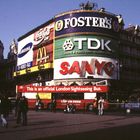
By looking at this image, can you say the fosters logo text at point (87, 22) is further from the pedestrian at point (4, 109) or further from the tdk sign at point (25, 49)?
the pedestrian at point (4, 109)

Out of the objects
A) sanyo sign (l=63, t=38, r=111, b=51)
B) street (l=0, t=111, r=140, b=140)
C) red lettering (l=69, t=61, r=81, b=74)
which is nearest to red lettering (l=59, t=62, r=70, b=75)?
red lettering (l=69, t=61, r=81, b=74)

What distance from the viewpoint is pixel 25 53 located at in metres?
79.6

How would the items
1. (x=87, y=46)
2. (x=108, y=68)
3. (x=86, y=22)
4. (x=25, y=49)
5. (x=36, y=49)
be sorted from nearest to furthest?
(x=87, y=46) < (x=86, y=22) < (x=108, y=68) < (x=36, y=49) < (x=25, y=49)

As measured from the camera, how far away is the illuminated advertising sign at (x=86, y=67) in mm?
61094

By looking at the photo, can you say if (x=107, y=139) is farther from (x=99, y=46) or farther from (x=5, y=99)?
(x=99, y=46)

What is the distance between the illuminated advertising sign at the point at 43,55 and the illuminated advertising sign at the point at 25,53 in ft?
7.53

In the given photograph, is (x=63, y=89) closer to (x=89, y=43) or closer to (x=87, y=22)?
(x=89, y=43)

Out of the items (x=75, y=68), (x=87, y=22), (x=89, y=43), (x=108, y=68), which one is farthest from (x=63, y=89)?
(x=87, y=22)

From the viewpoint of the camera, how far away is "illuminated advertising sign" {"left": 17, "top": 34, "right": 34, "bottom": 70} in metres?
76.8

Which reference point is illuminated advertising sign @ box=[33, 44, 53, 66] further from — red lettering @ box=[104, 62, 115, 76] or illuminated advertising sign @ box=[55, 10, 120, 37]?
red lettering @ box=[104, 62, 115, 76]

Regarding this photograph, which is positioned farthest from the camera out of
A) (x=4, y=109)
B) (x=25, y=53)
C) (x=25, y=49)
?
(x=25, y=49)

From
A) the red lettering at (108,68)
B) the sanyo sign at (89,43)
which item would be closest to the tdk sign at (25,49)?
the sanyo sign at (89,43)

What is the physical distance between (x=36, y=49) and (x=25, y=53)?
20.0 feet

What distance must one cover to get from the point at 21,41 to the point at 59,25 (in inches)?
849
